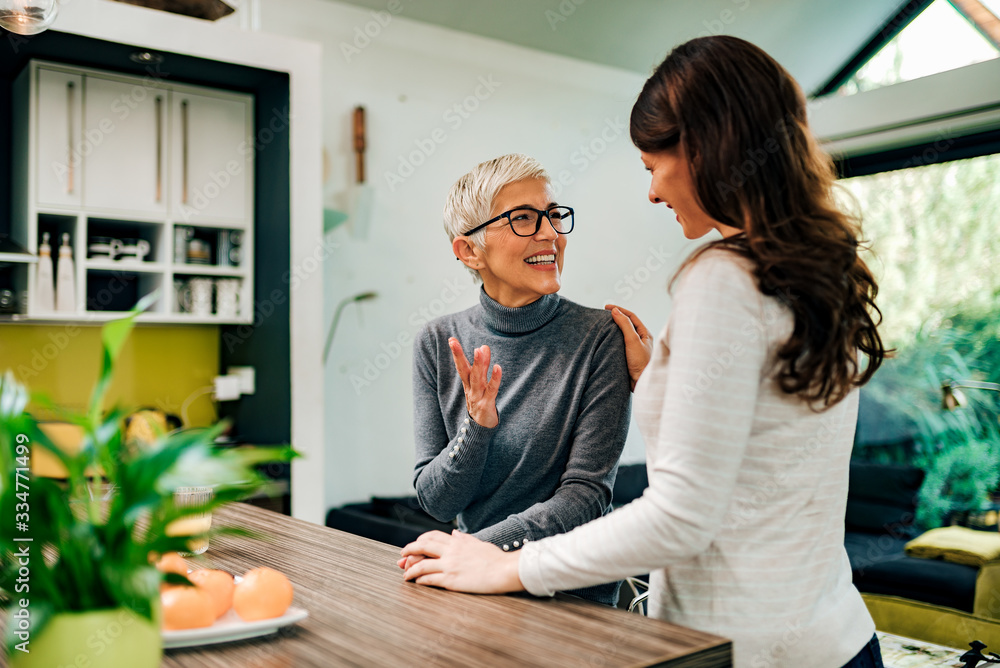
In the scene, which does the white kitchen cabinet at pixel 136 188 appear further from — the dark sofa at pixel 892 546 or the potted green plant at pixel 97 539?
the dark sofa at pixel 892 546

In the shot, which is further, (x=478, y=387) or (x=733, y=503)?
(x=478, y=387)

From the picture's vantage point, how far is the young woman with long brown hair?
91cm

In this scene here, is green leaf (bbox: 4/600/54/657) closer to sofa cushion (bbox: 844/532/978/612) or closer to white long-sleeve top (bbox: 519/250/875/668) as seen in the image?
white long-sleeve top (bbox: 519/250/875/668)

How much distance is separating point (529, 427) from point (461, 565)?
419 millimetres

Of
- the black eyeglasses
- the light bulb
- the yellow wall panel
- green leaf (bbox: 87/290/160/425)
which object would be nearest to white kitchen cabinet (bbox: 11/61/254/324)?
the yellow wall panel

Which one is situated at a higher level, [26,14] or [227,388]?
[26,14]

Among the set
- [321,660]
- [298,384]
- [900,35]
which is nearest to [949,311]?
[900,35]

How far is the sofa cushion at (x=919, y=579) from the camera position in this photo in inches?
134

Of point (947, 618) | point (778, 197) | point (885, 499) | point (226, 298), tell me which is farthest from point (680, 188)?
point (885, 499)

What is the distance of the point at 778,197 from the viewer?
0.97 meters

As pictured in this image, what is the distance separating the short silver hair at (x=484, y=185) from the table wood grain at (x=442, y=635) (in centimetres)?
70

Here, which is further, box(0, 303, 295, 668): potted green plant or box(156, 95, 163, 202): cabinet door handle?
box(156, 95, 163, 202): cabinet door handle

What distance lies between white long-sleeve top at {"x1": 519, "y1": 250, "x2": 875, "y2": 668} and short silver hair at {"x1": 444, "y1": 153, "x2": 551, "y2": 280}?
2.14 feet

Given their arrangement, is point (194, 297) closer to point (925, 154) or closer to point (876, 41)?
point (925, 154)
